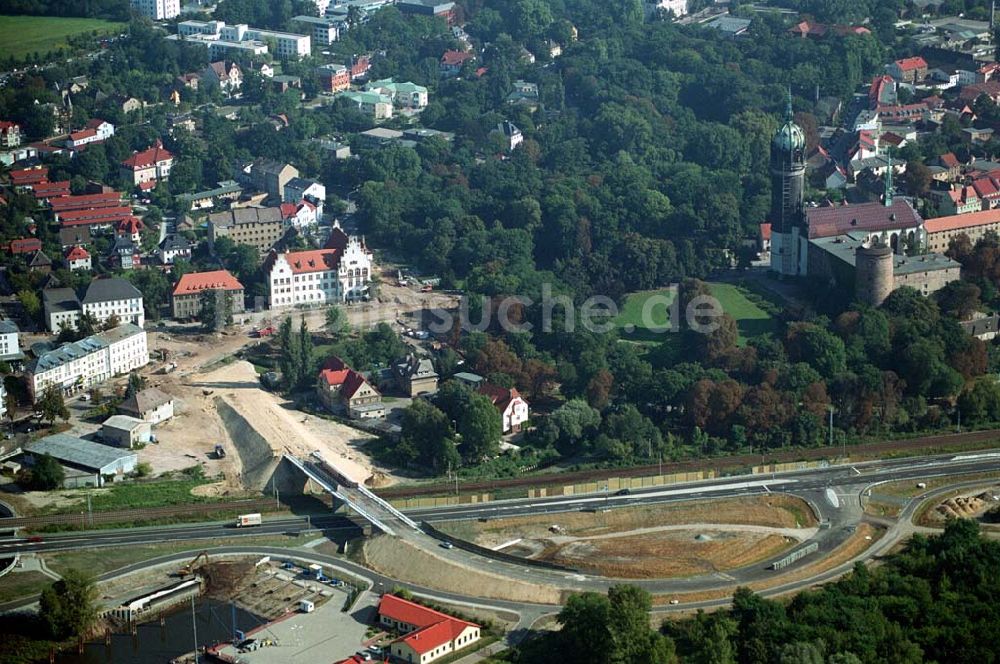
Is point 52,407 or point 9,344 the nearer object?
point 52,407

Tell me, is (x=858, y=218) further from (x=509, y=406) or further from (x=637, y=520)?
(x=637, y=520)

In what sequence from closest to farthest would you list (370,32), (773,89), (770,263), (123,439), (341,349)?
1. (123,439)
2. (341,349)
3. (770,263)
4. (773,89)
5. (370,32)

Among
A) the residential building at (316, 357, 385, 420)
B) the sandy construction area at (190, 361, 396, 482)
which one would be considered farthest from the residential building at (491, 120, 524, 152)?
the residential building at (316, 357, 385, 420)

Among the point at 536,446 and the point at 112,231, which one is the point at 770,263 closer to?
the point at 536,446

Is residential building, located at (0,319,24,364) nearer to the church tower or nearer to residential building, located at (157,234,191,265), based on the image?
residential building, located at (157,234,191,265)

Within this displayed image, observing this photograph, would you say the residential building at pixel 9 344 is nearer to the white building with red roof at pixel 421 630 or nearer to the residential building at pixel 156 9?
the white building with red roof at pixel 421 630

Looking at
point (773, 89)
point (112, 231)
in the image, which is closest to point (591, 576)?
point (112, 231)

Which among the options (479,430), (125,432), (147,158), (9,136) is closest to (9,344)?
(125,432)

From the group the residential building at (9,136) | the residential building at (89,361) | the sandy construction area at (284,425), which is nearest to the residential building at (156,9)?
the residential building at (9,136)
